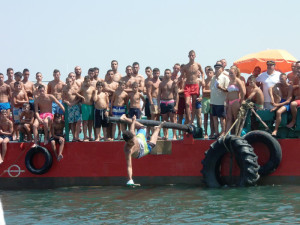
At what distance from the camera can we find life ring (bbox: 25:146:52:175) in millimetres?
19266

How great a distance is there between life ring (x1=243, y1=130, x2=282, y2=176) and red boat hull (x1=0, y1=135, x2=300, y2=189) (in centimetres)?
27

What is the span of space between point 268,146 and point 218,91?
208cm

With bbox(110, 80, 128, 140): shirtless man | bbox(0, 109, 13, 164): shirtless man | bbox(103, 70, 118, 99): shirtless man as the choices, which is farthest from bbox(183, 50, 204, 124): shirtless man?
bbox(0, 109, 13, 164): shirtless man

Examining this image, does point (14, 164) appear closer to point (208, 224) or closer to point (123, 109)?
point (123, 109)

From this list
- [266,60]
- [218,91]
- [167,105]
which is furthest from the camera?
[266,60]

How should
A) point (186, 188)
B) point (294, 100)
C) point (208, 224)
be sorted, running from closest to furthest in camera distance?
point (208, 224), point (294, 100), point (186, 188)

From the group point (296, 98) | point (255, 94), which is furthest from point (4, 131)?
point (296, 98)

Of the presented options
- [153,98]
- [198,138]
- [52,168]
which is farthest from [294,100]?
[52,168]

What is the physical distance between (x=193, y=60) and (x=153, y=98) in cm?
165

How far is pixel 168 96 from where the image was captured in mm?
18891

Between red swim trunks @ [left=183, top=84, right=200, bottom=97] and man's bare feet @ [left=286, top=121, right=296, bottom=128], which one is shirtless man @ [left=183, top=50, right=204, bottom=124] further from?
man's bare feet @ [left=286, top=121, right=296, bottom=128]

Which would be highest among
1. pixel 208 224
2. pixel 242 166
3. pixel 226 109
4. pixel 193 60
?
pixel 193 60

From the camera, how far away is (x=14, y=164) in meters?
19.9

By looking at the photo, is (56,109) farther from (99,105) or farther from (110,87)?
(110,87)
